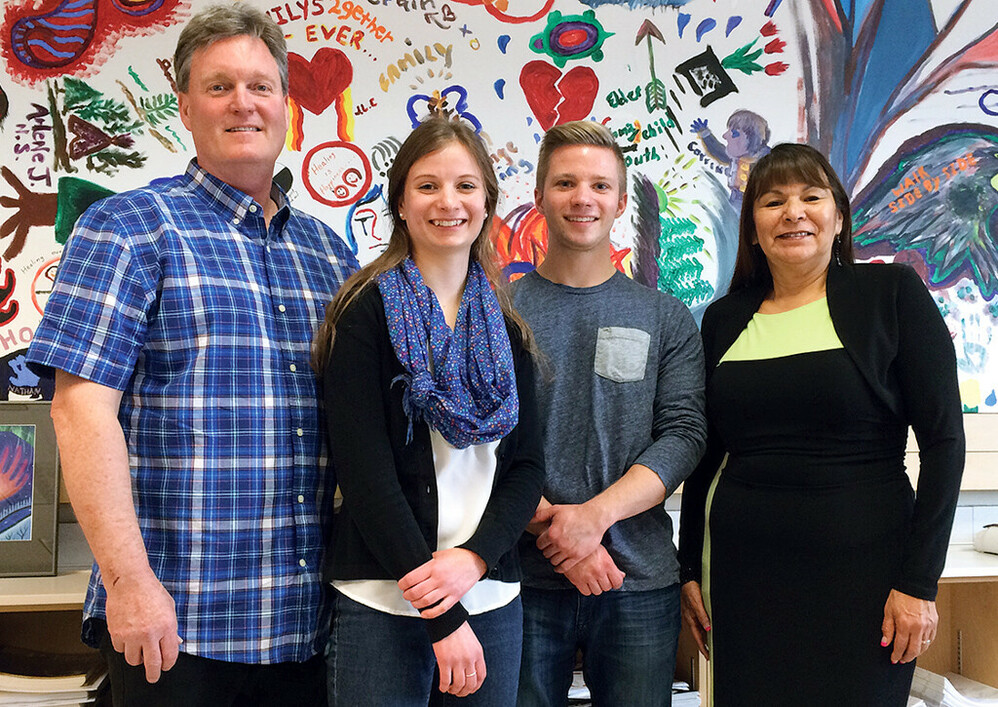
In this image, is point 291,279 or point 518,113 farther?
point 518,113

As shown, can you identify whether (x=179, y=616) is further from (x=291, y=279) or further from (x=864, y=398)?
(x=864, y=398)

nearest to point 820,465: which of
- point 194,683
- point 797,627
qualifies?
point 797,627

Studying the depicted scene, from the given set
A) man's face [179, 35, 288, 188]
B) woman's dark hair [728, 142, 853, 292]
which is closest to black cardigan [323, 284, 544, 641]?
man's face [179, 35, 288, 188]

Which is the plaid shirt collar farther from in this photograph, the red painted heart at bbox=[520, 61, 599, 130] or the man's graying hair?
the red painted heart at bbox=[520, 61, 599, 130]

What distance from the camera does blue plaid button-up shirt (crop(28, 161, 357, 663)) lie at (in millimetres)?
1234

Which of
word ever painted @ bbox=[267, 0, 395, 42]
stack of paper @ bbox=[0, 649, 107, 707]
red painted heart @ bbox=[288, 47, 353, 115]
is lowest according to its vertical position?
stack of paper @ bbox=[0, 649, 107, 707]

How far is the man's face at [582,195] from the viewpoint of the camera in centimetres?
169

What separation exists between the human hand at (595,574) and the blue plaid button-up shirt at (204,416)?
1.58 ft

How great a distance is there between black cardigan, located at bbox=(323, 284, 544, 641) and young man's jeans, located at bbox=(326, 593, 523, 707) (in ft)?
0.18

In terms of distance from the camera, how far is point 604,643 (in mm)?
1617

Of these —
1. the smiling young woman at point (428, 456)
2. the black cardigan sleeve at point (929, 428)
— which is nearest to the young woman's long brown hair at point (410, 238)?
the smiling young woman at point (428, 456)

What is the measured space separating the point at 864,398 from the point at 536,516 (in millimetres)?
657

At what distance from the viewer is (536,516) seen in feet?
5.21

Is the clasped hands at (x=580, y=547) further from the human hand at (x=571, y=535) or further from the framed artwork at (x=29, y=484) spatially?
the framed artwork at (x=29, y=484)
